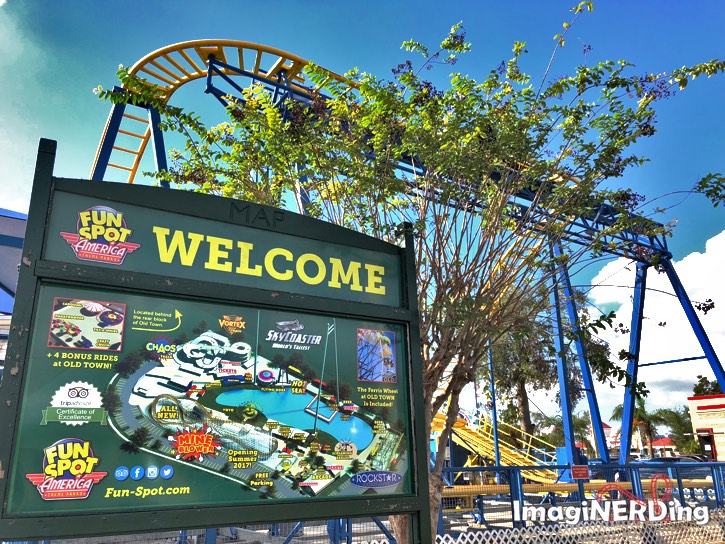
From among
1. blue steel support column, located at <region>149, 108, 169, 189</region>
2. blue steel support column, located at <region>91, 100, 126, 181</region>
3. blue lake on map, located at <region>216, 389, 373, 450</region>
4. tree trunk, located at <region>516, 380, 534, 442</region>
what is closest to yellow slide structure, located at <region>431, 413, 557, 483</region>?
tree trunk, located at <region>516, 380, 534, 442</region>

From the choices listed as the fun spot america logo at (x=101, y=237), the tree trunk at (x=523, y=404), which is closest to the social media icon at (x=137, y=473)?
the fun spot america logo at (x=101, y=237)

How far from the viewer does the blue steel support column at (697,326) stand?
2189 centimetres

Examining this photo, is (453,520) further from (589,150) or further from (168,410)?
(168,410)

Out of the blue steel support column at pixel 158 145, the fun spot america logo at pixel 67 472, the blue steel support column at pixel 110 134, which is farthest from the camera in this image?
the blue steel support column at pixel 110 134

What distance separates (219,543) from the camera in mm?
7969

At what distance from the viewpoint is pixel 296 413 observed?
3.90 m

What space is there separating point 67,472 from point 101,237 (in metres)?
1.44

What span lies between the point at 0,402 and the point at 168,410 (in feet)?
2.92

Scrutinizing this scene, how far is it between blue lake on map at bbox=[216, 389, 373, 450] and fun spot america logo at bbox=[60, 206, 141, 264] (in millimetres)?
1160

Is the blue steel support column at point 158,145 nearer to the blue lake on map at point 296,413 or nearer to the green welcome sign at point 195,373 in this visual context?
the green welcome sign at point 195,373

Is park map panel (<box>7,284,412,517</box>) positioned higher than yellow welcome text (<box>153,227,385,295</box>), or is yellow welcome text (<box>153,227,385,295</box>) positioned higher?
yellow welcome text (<box>153,227,385,295</box>)

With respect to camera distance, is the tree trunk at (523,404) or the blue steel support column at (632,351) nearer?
the blue steel support column at (632,351)

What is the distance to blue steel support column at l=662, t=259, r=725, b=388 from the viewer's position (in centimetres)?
2189

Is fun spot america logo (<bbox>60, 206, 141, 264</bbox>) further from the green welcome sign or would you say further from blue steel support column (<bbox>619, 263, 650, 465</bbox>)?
blue steel support column (<bbox>619, 263, 650, 465</bbox>)
